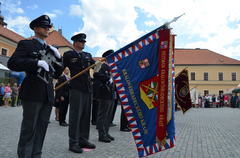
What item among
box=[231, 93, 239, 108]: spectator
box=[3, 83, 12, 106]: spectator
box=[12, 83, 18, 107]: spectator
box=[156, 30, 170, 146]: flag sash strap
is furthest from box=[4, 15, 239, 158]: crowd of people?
box=[231, 93, 239, 108]: spectator

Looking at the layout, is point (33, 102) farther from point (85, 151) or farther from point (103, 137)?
point (103, 137)

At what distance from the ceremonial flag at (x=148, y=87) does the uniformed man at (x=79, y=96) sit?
98cm

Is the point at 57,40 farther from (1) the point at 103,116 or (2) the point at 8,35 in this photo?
(1) the point at 103,116

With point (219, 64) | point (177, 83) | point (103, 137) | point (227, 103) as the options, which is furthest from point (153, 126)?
point (219, 64)

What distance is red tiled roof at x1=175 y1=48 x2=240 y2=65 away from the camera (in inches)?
2243

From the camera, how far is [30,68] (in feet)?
9.97

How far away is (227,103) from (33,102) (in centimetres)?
3481

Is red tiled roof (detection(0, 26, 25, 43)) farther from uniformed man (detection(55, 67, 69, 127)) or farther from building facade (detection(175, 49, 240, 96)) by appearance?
building facade (detection(175, 49, 240, 96))

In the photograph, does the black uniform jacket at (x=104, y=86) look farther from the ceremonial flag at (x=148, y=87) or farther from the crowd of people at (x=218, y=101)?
the crowd of people at (x=218, y=101)

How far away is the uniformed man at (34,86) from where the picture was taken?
3.09m

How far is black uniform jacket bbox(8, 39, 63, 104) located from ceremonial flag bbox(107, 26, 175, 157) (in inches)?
42.9

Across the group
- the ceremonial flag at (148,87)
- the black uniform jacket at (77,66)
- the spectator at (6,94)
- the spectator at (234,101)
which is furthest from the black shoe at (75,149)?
the spectator at (234,101)

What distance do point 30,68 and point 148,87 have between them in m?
1.70

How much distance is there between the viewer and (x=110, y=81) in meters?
5.93
